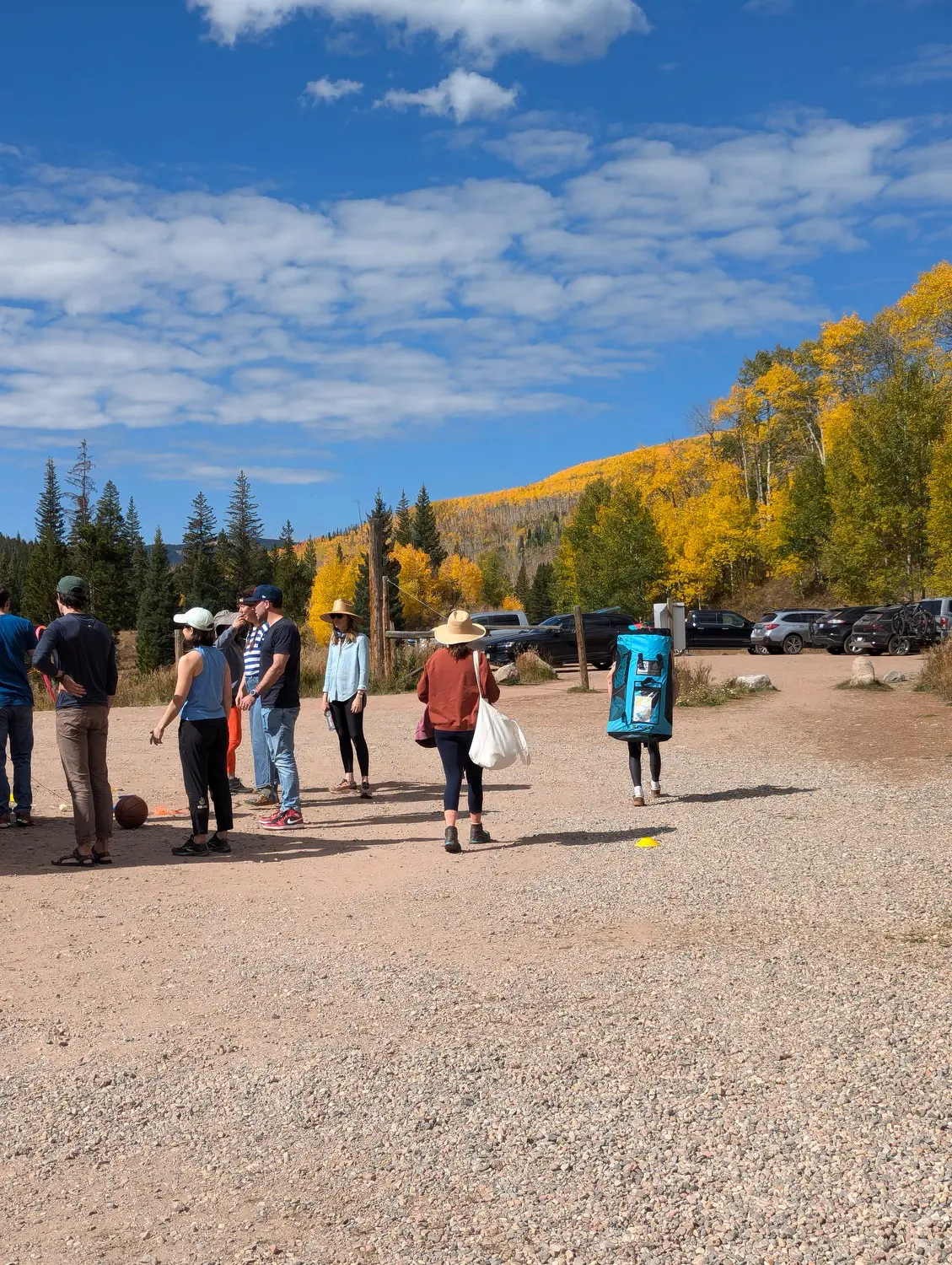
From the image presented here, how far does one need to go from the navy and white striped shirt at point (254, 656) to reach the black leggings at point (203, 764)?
5.13ft

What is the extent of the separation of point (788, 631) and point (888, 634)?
225 inches

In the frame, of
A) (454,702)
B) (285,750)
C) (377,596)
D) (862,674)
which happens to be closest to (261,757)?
(285,750)

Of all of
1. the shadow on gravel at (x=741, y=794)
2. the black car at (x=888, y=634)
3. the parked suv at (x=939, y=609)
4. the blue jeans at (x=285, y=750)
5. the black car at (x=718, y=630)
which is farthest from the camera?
the black car at (x=718, y=630)

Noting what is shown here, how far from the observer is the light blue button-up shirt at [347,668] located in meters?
10.7

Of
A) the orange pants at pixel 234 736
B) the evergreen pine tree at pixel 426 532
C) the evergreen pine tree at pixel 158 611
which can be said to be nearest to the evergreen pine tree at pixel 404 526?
the evergreen pine tree at pixel 426 532

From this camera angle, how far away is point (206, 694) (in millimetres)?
8203

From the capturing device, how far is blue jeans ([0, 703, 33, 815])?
954 centimetres

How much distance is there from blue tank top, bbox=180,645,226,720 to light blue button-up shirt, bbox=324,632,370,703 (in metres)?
2.32

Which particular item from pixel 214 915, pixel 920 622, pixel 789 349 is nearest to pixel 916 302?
pixel 789 349

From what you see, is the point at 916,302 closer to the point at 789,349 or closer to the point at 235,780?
the point at 789,349

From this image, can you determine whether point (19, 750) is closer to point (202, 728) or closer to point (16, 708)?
point (16, 708)

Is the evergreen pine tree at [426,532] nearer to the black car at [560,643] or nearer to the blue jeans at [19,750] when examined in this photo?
the black car at [560,643]

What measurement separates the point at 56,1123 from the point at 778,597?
6295cm

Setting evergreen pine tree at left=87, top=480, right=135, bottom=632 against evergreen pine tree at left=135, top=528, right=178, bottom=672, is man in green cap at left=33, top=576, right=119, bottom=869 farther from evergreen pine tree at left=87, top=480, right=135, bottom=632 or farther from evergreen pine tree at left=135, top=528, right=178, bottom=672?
evergreen pine tree at left=135, top=528, right=178, bottom=672
